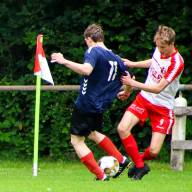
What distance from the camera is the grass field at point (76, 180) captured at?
9023 millimetres

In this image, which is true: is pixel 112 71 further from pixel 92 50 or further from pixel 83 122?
pixel 83 122

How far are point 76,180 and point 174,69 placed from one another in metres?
1.80

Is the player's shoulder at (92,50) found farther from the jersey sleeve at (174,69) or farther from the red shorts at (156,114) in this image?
the red shorts at (156,114)

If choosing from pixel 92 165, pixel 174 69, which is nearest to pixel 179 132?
pixel 174 69

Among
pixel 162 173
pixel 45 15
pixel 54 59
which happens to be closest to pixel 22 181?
pixel 54 59

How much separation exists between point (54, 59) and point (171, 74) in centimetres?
150

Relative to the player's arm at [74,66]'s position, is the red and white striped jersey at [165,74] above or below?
below

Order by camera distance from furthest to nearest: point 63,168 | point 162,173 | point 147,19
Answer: point 147,19
point 63,168
point 162,173

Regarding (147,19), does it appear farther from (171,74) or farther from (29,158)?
(171,74)

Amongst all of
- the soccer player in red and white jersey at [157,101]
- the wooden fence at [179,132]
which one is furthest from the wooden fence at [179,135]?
the soccer player in red and white jersey at [157,101]

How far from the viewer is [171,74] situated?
33.2ft

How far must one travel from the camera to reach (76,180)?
34.2ft

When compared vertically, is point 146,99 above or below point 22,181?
above

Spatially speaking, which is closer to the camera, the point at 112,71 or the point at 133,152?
the point at 112,71
